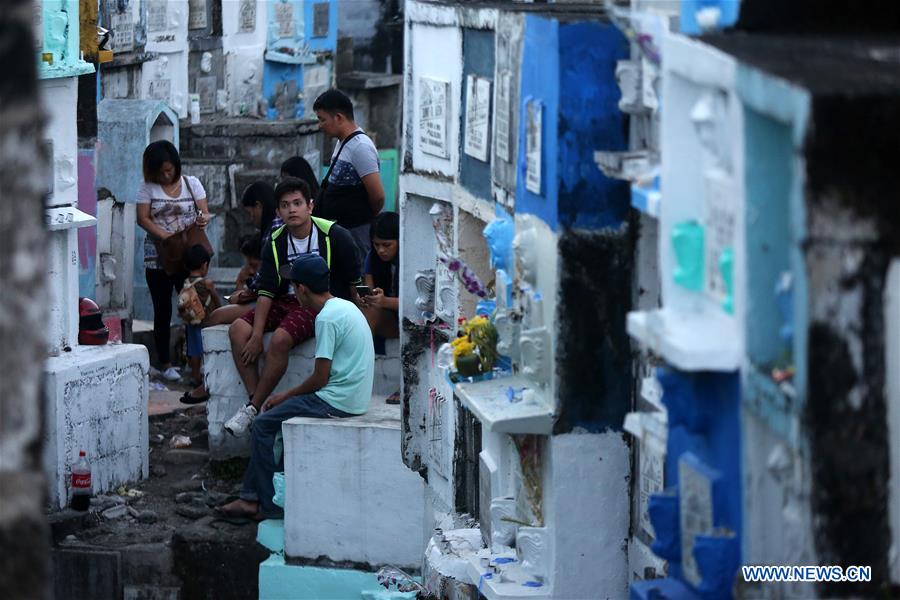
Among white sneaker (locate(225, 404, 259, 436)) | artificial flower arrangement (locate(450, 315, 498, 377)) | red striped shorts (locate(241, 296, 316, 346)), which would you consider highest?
artificial flower arrangement (locate(450, 315, 498, 377))

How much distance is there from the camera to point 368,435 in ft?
39.6

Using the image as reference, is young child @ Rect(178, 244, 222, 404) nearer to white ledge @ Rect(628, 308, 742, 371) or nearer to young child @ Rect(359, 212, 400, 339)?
young child @ Rect(359, 212, 400, 339)

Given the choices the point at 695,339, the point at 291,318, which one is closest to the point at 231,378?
the point at 291,318

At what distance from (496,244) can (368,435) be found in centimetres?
342

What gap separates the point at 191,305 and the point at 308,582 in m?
2.77

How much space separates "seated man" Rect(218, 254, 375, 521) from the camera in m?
11.8

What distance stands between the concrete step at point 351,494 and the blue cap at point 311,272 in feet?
3.13

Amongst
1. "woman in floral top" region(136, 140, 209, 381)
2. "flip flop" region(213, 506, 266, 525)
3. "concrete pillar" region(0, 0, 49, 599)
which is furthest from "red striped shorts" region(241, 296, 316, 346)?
"concrete pillar" region(0, 0, 49, 599)

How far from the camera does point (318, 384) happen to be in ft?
39.9

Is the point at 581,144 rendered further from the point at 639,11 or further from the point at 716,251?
the point at 716,251

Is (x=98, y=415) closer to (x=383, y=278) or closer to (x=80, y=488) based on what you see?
(x=80, y=488)

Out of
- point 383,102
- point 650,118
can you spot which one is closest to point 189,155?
point 383,102

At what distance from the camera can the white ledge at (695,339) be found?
597cm

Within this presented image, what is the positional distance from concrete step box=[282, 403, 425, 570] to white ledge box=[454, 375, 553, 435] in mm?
3293
